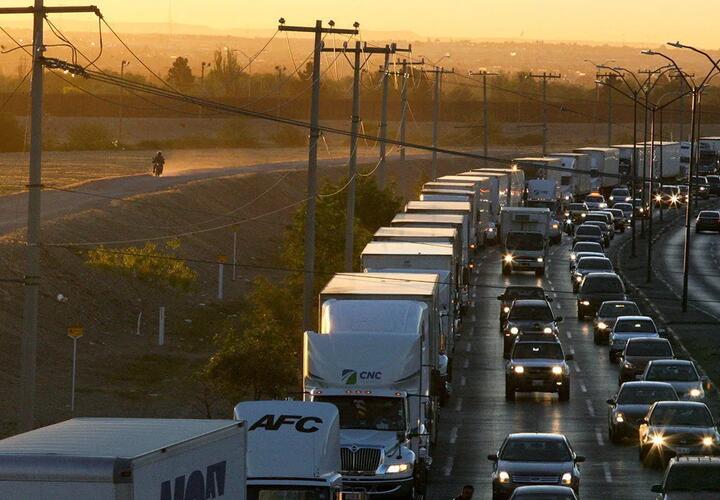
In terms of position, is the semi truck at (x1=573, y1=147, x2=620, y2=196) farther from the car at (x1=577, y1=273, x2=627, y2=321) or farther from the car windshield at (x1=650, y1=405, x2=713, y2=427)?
the car windshield at (x1=650, y1=405, x2=713, y2=427)

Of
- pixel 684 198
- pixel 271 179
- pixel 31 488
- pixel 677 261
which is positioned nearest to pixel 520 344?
pixel 31 488

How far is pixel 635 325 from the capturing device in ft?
177

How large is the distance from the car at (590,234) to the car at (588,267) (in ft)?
53.1

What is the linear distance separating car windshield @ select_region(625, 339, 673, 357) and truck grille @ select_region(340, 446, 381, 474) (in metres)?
20.3

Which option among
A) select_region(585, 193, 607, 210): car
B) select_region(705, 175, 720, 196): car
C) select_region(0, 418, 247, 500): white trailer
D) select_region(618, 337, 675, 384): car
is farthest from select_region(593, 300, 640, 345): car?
select_region(705, 175, 720, 196): car

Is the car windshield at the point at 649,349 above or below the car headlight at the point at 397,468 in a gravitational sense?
above

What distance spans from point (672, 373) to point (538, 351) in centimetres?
455

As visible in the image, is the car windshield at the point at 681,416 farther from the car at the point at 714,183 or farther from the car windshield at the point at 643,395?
the car at the point at 714,183

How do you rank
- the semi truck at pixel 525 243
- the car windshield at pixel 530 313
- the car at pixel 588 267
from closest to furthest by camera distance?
the car windshield at pixel 530 313
the car at pixel 588 267
the semi truck at pixel 525 243

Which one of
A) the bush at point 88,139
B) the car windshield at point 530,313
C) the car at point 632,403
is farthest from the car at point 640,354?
the bush at point 88,139

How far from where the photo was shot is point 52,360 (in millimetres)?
A: 49531

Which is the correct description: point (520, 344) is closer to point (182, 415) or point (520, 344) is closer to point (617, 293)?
point (182, 415)

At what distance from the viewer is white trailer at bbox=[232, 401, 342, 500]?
73.8 feet

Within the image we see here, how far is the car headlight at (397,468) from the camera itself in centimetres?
2933
